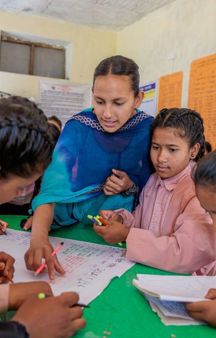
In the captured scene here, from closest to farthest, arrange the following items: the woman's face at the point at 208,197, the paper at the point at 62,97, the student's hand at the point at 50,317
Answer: the student's hand at the point at 50,317
the woman's face at the point at 208,197
the paper at the point at 62,97

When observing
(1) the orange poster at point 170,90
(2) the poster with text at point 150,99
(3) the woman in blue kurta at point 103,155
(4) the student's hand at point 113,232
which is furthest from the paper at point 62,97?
(4) the student's hand at point 113,232

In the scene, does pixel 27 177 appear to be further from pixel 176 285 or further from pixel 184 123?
pixel 184 123

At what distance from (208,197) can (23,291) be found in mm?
493

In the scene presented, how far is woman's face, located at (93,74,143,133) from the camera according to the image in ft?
3.82

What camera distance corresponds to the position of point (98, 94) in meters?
1.18

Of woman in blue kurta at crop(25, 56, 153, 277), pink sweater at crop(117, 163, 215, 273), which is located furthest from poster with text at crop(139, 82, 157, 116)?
pink sweater at crop(117, 163, 215, 273)

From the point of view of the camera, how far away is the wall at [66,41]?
9.91 feet

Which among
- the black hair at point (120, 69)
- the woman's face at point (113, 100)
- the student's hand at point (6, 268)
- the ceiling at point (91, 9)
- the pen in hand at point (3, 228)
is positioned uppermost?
the ceiling at point (91, 9)

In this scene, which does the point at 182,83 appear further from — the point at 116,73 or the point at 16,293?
the point at 16,293

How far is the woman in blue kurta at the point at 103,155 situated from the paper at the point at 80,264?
116 millimetres

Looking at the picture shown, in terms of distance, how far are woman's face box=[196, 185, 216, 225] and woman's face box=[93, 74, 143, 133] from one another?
1.21ft

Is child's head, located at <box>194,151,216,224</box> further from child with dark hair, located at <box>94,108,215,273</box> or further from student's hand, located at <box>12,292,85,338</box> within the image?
student's hand, located at <box>12,292,85,338</box>

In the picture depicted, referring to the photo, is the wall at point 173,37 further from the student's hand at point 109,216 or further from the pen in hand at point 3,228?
the pen in hand at point 3,228

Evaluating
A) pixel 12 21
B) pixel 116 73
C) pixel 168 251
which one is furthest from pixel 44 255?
pixel 12 21
